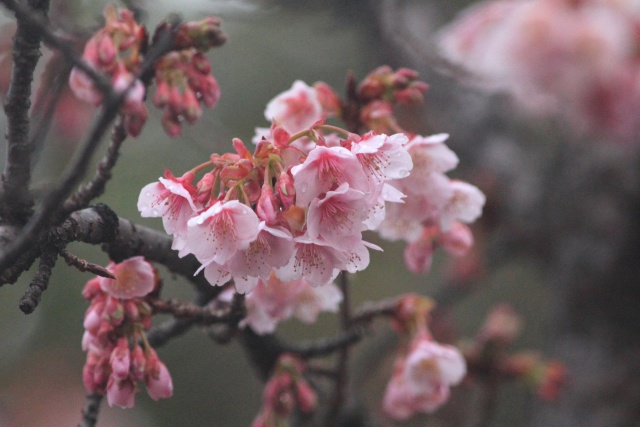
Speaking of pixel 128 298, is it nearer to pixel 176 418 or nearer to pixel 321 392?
pixel 321 392

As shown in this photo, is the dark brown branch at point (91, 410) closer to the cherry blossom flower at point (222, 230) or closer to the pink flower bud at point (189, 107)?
the cherry blossom flower at point (222, 230)

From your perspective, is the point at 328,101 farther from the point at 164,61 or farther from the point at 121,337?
the point at 121,337

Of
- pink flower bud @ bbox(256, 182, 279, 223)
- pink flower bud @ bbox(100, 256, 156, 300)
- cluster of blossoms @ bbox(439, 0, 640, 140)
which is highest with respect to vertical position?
cluster of blossoms @ bbox(439, 0, 640, 140)

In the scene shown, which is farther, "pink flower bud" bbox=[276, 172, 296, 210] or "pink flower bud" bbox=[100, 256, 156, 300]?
"pink flower bud" bbox=[100, 256, 156, 300]

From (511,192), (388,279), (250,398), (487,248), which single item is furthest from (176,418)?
(511,192)

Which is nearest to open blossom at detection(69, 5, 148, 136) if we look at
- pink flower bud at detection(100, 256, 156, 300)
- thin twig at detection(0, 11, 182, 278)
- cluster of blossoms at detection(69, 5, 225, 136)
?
cluster of blossoms at detection(69, 5, 225, 136)

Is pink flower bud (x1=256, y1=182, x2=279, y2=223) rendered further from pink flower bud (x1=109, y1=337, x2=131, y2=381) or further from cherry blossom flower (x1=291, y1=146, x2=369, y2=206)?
pink flower bud (x1=109, y1=337, x2=131, y2=381)

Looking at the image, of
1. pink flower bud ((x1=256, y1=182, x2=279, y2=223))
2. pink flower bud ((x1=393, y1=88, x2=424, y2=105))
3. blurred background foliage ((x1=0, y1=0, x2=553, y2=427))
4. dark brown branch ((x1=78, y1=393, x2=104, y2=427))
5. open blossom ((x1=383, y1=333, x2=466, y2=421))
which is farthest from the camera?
blurred background foliage ((x1=0, y1=0, x2=553, y2=427))
